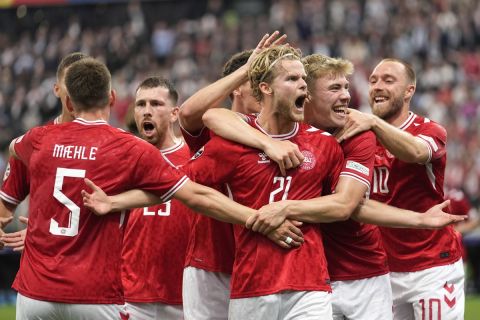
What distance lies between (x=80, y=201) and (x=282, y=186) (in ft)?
4.47

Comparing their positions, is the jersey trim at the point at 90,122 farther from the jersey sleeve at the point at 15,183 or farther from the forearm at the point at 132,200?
the jersey sleeve at the point at 15,183

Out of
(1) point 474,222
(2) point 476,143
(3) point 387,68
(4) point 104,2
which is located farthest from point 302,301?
(4) point 104,2

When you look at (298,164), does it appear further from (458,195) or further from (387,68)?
(458,195)

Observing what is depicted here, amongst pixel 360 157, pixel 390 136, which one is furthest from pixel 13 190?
pixel 390 136

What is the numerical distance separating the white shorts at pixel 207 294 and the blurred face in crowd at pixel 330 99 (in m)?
1.40

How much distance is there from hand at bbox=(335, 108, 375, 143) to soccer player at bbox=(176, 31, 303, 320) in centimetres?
79

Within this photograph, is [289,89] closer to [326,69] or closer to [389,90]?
[326,69]

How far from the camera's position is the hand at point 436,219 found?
292 inches

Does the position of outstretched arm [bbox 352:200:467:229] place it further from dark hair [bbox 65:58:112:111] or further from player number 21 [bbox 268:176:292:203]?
dark hair [bbox 65:58:112:111]

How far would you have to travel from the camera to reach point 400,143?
752cm

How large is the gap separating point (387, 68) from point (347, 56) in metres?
17.9

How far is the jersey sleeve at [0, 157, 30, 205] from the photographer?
7.25 meters

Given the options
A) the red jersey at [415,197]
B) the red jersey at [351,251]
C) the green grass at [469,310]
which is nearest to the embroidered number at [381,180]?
the red jersey at [415,197]

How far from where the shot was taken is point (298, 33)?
28.3 m
